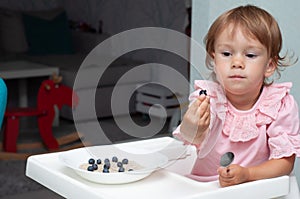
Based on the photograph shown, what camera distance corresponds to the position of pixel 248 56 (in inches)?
41.6

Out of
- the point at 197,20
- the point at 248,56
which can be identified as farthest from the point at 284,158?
the point at 197,20

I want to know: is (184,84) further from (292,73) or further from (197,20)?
(197,20)

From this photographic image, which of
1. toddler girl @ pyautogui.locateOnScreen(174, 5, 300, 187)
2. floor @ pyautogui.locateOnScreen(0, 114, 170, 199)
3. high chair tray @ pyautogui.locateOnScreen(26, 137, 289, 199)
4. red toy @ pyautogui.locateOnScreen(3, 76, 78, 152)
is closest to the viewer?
high chair tray @ pyautogui.locateOnScreen(26, 137, 289, 199)

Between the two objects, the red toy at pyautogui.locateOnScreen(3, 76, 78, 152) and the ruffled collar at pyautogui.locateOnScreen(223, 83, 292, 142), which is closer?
the ruffled collar at pyautogui.locateOnScreen(223, 83, 292, 142)

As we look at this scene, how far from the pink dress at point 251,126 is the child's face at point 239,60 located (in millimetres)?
48

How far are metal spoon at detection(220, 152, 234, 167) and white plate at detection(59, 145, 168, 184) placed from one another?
9cm

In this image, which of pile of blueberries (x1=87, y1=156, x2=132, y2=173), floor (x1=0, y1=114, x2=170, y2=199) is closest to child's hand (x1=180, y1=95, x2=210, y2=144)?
pile of blueberries (x1=87, y1=156, x2=132, y2=173)

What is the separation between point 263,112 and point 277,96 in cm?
4

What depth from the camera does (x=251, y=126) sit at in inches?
43.0

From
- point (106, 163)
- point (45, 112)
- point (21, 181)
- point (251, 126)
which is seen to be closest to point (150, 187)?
point (106, 163)

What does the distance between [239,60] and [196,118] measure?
13 cm

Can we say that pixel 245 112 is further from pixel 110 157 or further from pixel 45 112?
pixel 45 112

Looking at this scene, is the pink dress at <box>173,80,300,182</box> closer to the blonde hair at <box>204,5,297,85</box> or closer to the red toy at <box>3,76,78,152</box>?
the blonde hair at <box>204,5,297,85</box>

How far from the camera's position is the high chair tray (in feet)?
3.09
